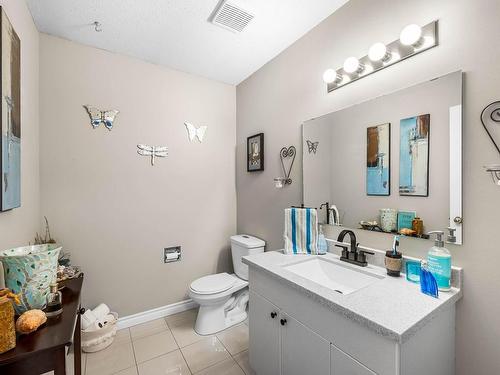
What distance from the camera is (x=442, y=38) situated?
1.13 m

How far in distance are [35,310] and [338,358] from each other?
1.21m

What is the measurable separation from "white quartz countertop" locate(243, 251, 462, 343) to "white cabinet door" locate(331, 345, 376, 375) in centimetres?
18

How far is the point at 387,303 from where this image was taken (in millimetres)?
956

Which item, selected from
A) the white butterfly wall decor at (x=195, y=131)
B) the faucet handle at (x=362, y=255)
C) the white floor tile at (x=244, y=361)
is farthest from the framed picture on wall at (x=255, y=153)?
the white floor tile at (x=244, y=361)

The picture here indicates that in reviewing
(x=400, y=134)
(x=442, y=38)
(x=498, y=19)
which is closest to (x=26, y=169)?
(x=400, y=134)

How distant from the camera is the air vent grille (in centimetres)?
160

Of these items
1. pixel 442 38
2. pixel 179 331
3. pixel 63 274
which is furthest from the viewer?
pixel 179 331

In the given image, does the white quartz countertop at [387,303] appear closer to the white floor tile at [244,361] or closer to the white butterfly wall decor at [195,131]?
the white floor tile at [244,361]

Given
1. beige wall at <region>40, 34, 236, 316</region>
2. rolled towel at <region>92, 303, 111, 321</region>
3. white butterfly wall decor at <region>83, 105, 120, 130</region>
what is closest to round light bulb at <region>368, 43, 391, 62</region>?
beige wall at <region>40, 34, 236, 316</region>

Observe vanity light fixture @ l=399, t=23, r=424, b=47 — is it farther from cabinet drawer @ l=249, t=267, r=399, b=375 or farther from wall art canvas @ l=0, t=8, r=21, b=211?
wall art canvas @ l=0, t=8, r=21, b=211

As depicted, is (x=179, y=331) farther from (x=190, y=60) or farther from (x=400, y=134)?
(x=190, y=60)

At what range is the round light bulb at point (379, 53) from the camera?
1.31 meters

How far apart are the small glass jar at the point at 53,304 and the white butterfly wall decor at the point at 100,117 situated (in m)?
1.54

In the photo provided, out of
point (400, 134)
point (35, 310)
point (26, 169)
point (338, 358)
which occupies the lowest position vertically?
point (338, 358)
